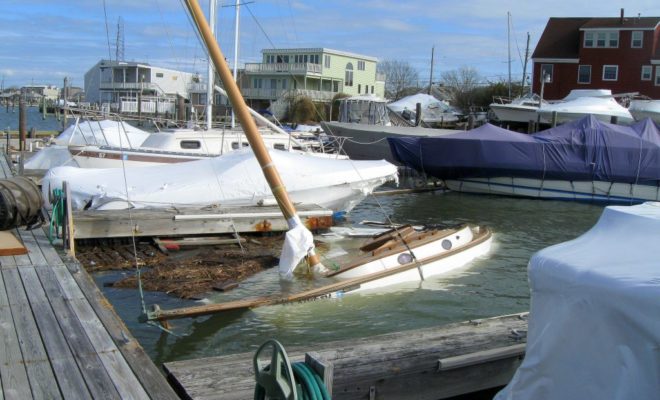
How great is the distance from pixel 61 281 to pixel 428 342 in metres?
4.80

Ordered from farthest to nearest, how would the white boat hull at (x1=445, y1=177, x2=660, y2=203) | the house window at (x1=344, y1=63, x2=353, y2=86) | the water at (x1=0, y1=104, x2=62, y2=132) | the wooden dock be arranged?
the house window at (x1=344, y1=63, x2=353, y2=86), the water at (x1=0, y1=104, x2=62, y2=132), the white boat hull at (x1=445, y1=177, x2=660, y2=203), the wooden dock

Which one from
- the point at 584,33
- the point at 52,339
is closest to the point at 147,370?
the point at 52,339

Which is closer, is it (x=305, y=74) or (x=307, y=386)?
(x=307, y=386)

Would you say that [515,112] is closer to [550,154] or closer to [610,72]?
[610,72]

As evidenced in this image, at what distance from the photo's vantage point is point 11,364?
556 cm

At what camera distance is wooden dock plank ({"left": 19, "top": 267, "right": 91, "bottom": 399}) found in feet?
17.0

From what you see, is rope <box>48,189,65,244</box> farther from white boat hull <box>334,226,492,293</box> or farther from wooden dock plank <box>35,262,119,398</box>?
white boat hull <box>334,226,492,293</box>

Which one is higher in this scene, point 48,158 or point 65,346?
point 48,158

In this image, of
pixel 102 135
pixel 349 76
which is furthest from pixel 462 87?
pixel 102 135

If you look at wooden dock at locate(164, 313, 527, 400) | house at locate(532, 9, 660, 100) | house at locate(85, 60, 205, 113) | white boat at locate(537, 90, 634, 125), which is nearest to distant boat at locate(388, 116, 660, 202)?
white boat at locate(537, 90, 634, 125)

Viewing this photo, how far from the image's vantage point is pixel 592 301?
164 inches

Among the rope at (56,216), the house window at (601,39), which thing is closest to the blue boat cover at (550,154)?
the rope at (56,216)

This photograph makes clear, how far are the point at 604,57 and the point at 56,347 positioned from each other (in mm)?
56281

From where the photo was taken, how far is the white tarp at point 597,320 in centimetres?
386
